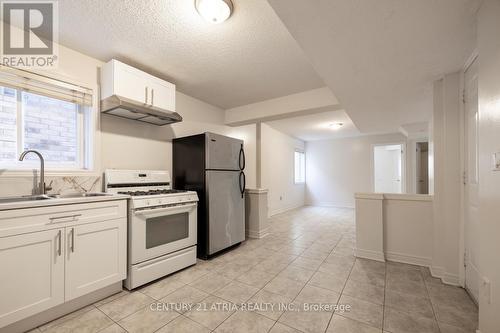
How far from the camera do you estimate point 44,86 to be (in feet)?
6.50

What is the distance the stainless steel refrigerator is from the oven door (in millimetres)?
207

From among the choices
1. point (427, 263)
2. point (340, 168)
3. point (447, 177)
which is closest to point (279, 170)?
point (340, 168)

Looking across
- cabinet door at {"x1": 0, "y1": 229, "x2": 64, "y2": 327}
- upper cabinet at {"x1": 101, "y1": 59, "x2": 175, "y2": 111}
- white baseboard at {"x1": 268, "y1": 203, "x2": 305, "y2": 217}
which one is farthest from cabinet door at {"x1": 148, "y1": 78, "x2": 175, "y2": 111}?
white baseboard at {"x1": 268, "y1": 203, "x2": 305, "y2": 217}

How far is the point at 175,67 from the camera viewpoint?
2.50 m

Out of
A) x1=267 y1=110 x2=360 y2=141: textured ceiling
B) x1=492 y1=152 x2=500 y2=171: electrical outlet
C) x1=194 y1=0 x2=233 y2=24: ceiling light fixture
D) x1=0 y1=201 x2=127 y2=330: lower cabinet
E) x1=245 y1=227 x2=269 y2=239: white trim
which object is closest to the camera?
x1=492 y1=152 x2=500 y2=171: electrical outlet

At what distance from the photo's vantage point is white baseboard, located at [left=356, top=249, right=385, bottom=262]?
8.86 ft

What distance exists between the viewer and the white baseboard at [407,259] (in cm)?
253

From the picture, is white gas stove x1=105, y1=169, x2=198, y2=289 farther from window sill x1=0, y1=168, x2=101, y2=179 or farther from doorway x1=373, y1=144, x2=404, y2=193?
doorway x1=373, y1=144, x2=404, y2=193

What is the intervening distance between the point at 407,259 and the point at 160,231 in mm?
3038

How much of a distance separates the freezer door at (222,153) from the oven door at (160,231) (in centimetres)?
62

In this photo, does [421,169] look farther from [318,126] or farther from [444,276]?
[444,276]

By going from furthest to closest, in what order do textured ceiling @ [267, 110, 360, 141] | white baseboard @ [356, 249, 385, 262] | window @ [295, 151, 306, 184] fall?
window @ [295, 151, 306, 184] → textured ceiling @ [267, 110, 360, 141] → white baseboard @ [356, 249, 385, 262]

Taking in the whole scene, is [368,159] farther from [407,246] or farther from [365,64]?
[365,64]

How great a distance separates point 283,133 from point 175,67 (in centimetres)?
423
